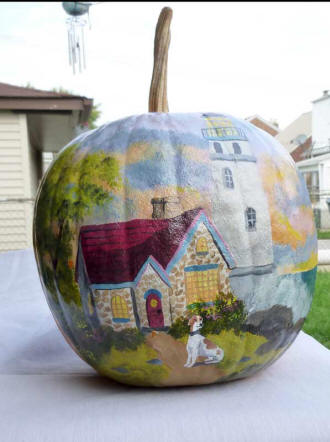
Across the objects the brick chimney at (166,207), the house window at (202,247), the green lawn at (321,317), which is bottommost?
the green lawn at (321,317)

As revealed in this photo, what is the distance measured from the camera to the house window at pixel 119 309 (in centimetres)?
144

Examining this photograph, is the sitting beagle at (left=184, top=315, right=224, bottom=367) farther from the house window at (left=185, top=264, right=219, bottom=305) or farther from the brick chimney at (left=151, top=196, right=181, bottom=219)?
the brick chimney at (left=151, top=196, right=181, bottom=219)

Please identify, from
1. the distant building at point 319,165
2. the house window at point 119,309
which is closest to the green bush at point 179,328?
the house window at point 119,309

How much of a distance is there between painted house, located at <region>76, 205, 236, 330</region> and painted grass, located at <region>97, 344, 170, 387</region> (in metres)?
0.09

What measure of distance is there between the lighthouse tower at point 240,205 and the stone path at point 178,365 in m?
0.28

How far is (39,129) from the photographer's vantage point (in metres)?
10.3

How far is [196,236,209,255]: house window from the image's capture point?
1.40 metres

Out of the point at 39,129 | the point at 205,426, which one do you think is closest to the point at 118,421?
the point at 205,426

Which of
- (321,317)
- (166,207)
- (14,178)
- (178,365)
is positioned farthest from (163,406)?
(14,178)

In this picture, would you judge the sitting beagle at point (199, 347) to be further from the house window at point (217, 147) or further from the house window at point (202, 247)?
the house window at point (217, 147)

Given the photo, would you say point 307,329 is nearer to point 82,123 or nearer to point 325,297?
point 325,297

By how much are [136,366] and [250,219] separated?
1.77ft

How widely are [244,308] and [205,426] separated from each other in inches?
13.0

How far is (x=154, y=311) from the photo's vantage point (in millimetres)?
1428
